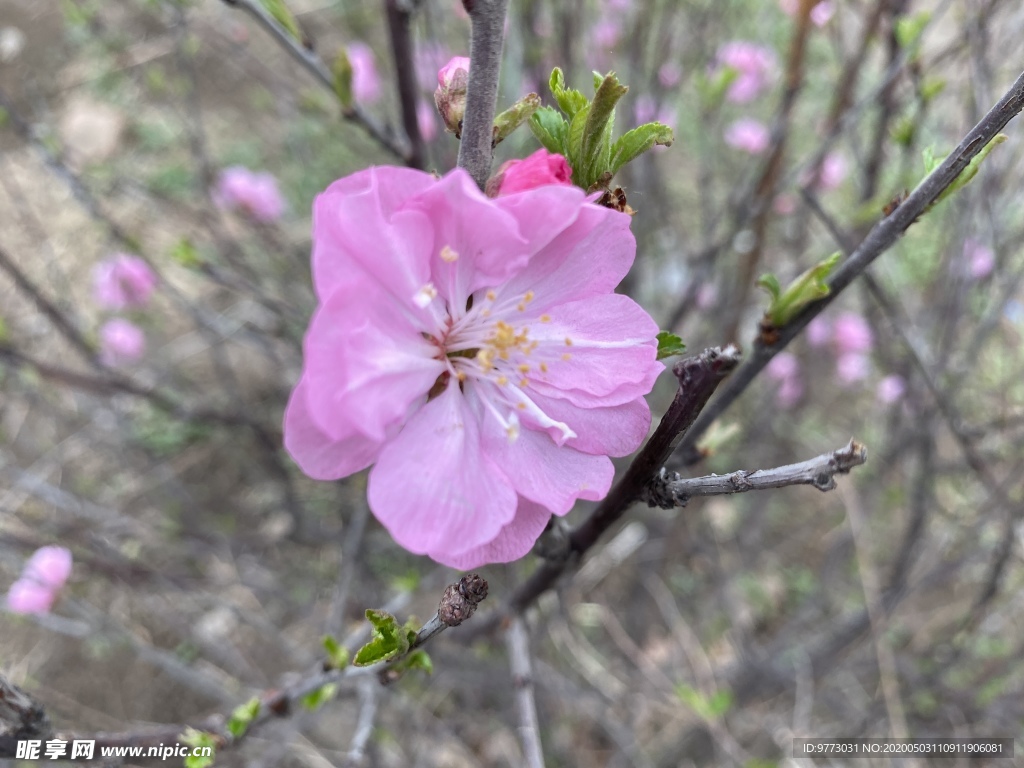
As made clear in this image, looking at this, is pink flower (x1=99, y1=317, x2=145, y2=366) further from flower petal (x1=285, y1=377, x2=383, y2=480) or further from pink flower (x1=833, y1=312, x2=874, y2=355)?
pink flower (x1=833, y1=312, x2=874, y2=355)

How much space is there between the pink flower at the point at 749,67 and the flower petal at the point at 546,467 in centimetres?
326

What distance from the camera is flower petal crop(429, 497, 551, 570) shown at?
864mm

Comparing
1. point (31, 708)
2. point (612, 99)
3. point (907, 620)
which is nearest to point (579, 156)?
point (612, 99)

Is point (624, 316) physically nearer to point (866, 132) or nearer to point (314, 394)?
point (314, 394)

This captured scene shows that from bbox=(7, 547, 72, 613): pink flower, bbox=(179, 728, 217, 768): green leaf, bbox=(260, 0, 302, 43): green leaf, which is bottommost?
bbox=(179, 728, 217, 768): green leaf

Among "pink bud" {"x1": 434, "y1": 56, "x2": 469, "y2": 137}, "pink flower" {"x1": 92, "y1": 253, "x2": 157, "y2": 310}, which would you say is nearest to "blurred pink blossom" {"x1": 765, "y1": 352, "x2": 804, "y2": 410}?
"pink bud" {"x1": 434, "y1": 56, "x2": 469, "y2": 137}

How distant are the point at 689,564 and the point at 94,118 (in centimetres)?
546

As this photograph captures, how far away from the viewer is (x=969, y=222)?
6.12 ft

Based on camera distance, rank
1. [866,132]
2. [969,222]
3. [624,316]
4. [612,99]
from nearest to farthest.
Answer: [612,99] < [624,316] < [969,222] < [866,132]

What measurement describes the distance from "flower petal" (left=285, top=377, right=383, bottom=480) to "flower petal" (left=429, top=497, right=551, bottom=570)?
0.16 meters

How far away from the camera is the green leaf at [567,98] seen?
81 cm

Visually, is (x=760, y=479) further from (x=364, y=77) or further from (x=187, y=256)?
(x=364, y=77)

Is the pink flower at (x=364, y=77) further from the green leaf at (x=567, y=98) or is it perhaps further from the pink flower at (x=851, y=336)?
the green leaf at (x=567, y=98)

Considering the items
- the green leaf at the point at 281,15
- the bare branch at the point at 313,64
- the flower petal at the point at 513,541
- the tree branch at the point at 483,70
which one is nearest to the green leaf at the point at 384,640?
the flower petal at the point at 513,541
